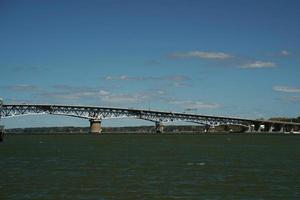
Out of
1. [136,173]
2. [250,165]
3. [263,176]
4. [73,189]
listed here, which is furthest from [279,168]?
[73,189]

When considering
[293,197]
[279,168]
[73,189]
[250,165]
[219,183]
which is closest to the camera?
[293,197]

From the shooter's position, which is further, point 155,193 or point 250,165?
point 250,165

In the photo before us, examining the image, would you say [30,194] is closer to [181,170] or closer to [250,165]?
[181,170]

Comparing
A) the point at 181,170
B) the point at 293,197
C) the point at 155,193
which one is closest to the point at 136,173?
the point at 181,170

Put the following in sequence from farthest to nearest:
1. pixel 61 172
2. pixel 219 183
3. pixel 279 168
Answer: pixel 279 168 < pixel 61 172 < pixel 219 183

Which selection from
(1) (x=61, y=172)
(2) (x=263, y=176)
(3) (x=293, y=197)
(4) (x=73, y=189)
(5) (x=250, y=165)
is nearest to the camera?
(3) (x=293, y=197)

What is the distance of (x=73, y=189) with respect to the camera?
34.9m

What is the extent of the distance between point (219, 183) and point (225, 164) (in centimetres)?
1687

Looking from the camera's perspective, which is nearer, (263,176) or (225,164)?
(263,176)

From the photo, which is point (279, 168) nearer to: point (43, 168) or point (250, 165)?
point (250, 165)

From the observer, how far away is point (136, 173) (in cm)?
4491

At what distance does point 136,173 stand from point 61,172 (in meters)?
5.64

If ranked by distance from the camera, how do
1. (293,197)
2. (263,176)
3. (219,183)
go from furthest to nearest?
1. (263,176)
2. (219,183)
3. (293,197)

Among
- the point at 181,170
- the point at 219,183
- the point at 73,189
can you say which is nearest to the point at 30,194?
the point at 73,189
